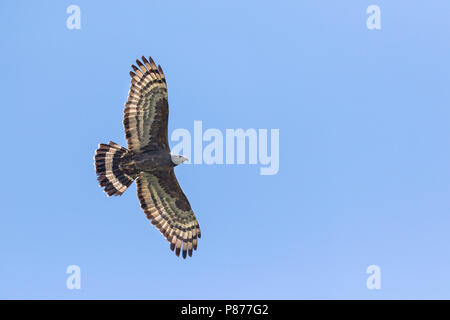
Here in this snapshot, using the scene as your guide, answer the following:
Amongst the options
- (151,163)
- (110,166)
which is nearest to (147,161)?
(151,163)

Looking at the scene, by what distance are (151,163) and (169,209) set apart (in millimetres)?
1299

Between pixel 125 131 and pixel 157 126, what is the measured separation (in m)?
0.70

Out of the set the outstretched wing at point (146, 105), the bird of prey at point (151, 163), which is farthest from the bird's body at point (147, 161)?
the outstretched wing at point (146, 105)

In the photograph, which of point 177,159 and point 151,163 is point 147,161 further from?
point 177,159

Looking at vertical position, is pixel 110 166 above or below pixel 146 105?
below

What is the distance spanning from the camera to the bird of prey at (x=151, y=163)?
15445 millimetres

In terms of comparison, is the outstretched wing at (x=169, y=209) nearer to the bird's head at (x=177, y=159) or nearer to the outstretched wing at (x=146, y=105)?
the bird's head at (x=177, y=159)

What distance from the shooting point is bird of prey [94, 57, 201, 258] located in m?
15.4

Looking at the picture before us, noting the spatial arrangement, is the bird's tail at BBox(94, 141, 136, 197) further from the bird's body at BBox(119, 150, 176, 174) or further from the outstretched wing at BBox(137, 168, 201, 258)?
the outstretched wing at BBox(137, 168, 201, 258)

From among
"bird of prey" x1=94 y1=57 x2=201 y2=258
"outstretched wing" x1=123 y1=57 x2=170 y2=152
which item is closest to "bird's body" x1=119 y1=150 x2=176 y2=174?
"bird of prey" x1=94 y1=57 x2=201 y2=258

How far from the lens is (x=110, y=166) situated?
1576cm

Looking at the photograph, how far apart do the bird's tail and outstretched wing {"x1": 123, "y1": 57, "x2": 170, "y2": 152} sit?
0.35 metres
